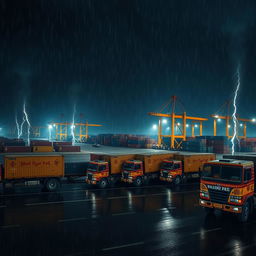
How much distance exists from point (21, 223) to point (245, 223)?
40.1 feet

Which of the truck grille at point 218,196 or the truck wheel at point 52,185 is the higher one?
the truck grille at point 218,196

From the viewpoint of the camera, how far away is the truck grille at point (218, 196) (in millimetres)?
12530

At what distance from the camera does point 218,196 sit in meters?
12.8

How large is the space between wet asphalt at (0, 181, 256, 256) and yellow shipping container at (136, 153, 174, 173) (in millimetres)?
5866

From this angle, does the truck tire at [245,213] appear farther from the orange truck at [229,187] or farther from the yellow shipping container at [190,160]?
the yellow shipping container at [190,160]

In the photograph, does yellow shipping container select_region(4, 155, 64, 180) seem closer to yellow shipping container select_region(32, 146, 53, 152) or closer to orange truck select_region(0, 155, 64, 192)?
orange truck select_region(0, 155, 64, 192)

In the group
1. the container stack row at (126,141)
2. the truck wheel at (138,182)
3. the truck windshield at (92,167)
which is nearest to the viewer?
the truck windshield at (92,167)

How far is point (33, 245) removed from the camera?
401 inches

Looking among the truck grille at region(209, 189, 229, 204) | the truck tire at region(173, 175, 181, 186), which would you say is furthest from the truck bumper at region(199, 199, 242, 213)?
the truck tire at region(173, 175, 181, 186)

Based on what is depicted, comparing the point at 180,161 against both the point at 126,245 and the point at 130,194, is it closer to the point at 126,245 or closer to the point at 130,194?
A: the point at 130,194

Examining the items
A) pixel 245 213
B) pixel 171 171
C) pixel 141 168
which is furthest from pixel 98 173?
pixel 245 213

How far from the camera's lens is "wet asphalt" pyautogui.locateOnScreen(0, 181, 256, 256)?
998cm

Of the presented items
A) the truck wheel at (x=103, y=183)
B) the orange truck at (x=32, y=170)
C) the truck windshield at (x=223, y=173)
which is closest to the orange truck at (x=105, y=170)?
the truck wheel at (x=103, y=183)

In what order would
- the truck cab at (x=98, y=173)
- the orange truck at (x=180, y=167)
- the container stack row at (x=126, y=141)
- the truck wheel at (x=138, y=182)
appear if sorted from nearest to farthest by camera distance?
the truck cab at (x=98, y=173), the truck wheel at (x=138, y=182), the orange truck at (x=180, y=167), the container stack row at (x=126, y=141)
